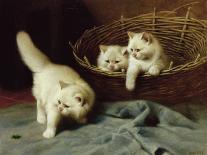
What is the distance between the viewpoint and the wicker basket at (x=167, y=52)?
6.29ft

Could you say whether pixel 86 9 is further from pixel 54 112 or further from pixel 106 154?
pixel 106 154

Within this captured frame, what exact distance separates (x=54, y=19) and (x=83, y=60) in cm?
37

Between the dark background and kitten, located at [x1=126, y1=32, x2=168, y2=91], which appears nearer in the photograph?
kitten, located at [x1=126, y1=32, x2=168, y2=91]

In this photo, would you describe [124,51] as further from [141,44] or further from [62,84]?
[62,84]

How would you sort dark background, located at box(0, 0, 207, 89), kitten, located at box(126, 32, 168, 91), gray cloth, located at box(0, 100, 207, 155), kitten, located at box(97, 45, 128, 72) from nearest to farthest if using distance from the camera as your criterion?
gray cloth, located at box(0, 100, 207, 155), kitten, located at box(126, 32, 168, 91), kitten, located at box(97, 45, 128, 72), dark background, located at box(0, 0, 207, 89)

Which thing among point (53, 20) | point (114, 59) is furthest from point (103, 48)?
point (53, 20)

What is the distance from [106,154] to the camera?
1.65 metres

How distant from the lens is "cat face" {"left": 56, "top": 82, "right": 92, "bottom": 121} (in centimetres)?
176

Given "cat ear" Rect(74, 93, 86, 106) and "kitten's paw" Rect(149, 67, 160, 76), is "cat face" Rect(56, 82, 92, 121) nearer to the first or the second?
"cat ear" Rect(74, 93, 86, 106)

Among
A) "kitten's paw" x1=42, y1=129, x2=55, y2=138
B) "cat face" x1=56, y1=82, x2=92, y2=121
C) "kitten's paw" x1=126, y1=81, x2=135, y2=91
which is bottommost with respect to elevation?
"kitten's paw" x1=42, y1=129, x2=55, y2=138

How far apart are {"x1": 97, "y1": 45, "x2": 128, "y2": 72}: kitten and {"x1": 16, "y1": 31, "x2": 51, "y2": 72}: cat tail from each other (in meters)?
0.29

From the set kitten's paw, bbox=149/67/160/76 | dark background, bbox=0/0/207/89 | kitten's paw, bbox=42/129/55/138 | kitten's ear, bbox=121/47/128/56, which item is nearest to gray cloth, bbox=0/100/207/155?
kitten's paw, bbox=42/129/55/138

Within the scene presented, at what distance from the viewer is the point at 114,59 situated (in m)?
2.03

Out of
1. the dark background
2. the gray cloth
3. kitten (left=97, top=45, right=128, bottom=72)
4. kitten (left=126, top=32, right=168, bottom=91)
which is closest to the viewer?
the gray cloth
